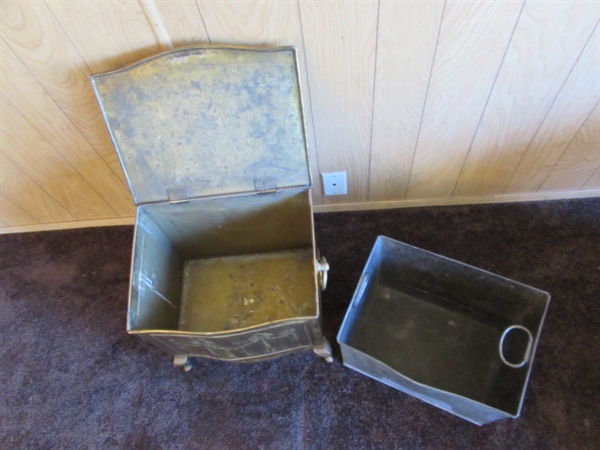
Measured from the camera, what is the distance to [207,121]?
2.76ft

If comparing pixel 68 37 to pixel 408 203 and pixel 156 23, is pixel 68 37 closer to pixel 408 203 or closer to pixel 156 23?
pixel 156 23

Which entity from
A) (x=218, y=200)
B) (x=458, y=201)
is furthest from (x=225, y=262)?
(x=458, y=201)

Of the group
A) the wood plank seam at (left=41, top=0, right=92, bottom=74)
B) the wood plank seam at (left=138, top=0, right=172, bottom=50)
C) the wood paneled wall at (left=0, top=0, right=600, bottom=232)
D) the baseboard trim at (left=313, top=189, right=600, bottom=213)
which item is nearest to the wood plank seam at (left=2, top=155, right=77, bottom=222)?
the wood paneled wall at (left=0, top=0, right=600, bottom=232)

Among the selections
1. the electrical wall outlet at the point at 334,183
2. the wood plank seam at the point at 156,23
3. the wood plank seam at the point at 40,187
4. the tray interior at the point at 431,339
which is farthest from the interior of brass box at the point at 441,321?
the wood plank seam at the point at 40,187

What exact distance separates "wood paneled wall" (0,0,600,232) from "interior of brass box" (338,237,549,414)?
1.05ft

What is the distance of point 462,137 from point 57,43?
99cm

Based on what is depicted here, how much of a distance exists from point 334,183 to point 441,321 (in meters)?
0.51

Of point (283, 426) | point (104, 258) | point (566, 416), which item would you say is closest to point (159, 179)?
point (104, 258)

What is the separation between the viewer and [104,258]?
1.33 m

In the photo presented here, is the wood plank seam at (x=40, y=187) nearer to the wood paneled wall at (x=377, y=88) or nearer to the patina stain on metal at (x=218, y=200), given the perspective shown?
the wood paneled wall at (x=377, y=88)

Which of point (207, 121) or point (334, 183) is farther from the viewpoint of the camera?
point (334, 183)

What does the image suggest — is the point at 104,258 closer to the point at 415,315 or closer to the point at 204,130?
the point at 204,130

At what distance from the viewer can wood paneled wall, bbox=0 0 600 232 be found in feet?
2.45

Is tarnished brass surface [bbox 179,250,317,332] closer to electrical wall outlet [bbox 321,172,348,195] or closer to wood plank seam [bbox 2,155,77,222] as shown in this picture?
electrical wall outlet [bbox 321,172,348,195]
